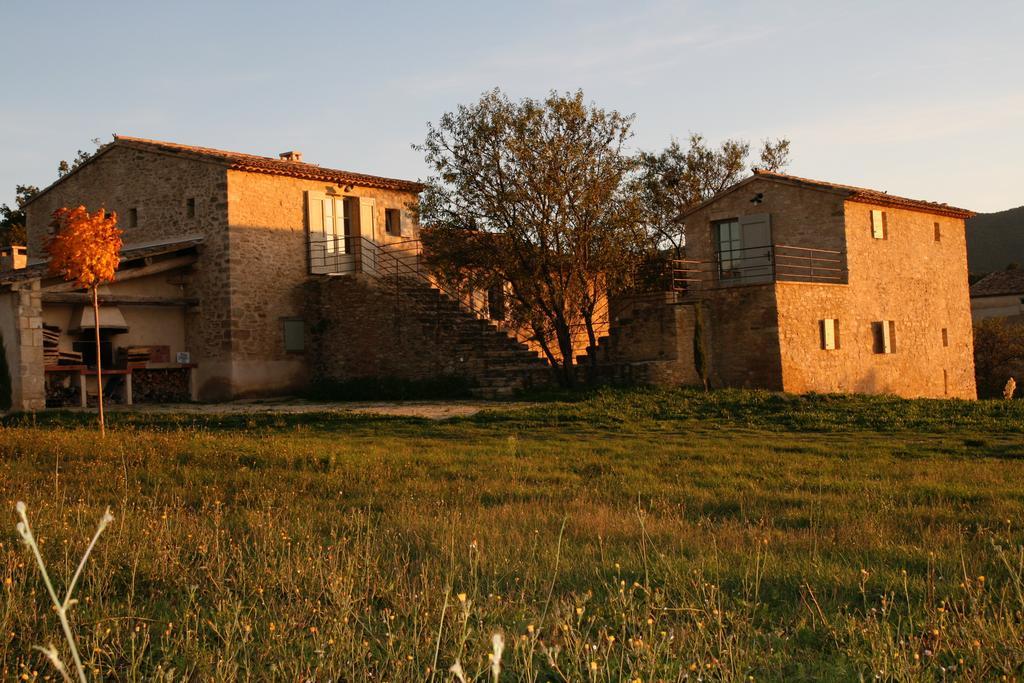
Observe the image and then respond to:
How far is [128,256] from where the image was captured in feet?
72.3

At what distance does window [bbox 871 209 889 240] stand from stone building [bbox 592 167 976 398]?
0.03 meters

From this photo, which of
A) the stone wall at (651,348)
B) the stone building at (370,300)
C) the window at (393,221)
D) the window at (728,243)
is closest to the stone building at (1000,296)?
the stone building at (370,300)

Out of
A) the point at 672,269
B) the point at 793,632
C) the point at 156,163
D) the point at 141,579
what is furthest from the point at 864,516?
the point at 156,163

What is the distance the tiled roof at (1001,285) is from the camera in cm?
4697

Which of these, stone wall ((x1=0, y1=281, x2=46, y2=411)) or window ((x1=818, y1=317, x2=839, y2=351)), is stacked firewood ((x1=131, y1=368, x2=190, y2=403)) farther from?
window ((x1=818, y1=317, x2=839, y2=351))

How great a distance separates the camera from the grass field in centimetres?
427

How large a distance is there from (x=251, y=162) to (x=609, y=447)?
15.0 metres

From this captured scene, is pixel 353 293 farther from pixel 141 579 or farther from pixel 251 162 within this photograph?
pixel 141 579

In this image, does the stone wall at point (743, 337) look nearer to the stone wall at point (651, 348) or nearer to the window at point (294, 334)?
the stone wall at point (651, 348)

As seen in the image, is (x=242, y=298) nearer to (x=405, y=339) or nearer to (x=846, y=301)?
(x=405, y=339)

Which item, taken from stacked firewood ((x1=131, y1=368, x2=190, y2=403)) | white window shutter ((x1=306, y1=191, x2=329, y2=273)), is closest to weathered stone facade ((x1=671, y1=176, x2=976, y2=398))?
white window shutter ((x1=306, y1=191, x2=329, y2=273))

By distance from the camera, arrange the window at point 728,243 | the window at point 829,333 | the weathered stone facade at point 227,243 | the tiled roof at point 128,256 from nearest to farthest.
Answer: the tiled roof at point 128,256 → the window at point 829,333 → the weathered stone facade at point 227,243 → the window at point 728,243

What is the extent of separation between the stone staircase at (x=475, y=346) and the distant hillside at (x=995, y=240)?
88.0 meters

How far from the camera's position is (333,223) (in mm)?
26328
